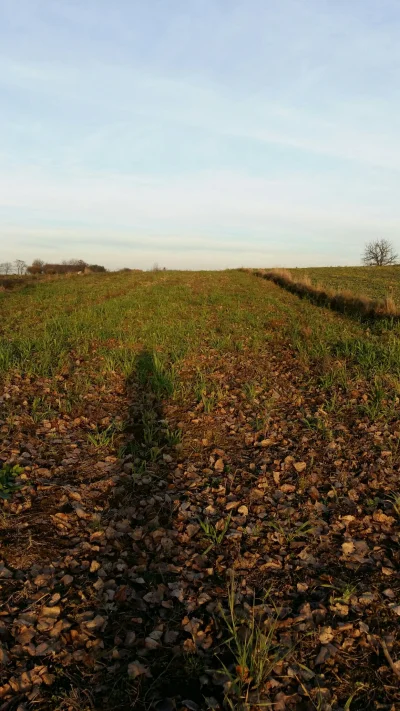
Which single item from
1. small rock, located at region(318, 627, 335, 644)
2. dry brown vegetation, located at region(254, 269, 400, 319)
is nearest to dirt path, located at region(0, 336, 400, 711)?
small rock, located at region(318, 627, 335, 644)

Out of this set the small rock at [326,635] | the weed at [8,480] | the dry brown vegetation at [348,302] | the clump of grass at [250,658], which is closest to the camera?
the clump of grass at [250,658]

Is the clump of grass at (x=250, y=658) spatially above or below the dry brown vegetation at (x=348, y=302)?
below

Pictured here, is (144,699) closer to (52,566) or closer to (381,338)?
(52,566)

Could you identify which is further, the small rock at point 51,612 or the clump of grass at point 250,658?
the small rock at point 51,612

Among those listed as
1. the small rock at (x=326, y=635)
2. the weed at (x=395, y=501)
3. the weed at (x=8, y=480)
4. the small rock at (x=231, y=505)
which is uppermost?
the weed at (x=8, y=480)

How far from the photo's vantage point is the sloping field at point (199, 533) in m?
A: 3.71

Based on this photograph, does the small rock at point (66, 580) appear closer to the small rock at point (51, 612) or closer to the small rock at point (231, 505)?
the small rock at point (51, 612)

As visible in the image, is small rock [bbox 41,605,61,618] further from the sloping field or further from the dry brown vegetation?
the dry brown vegetation

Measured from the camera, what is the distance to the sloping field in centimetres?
371

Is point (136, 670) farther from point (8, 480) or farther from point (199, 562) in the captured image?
point (8, 480)

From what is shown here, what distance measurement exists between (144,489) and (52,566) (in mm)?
1968

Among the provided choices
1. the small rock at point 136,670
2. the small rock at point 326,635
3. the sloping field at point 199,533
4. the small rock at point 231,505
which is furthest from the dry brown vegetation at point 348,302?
the small rock at point 136,670

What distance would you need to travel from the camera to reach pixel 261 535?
18.5 feet

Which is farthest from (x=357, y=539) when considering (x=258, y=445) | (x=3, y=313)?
(x=3, y=313)
